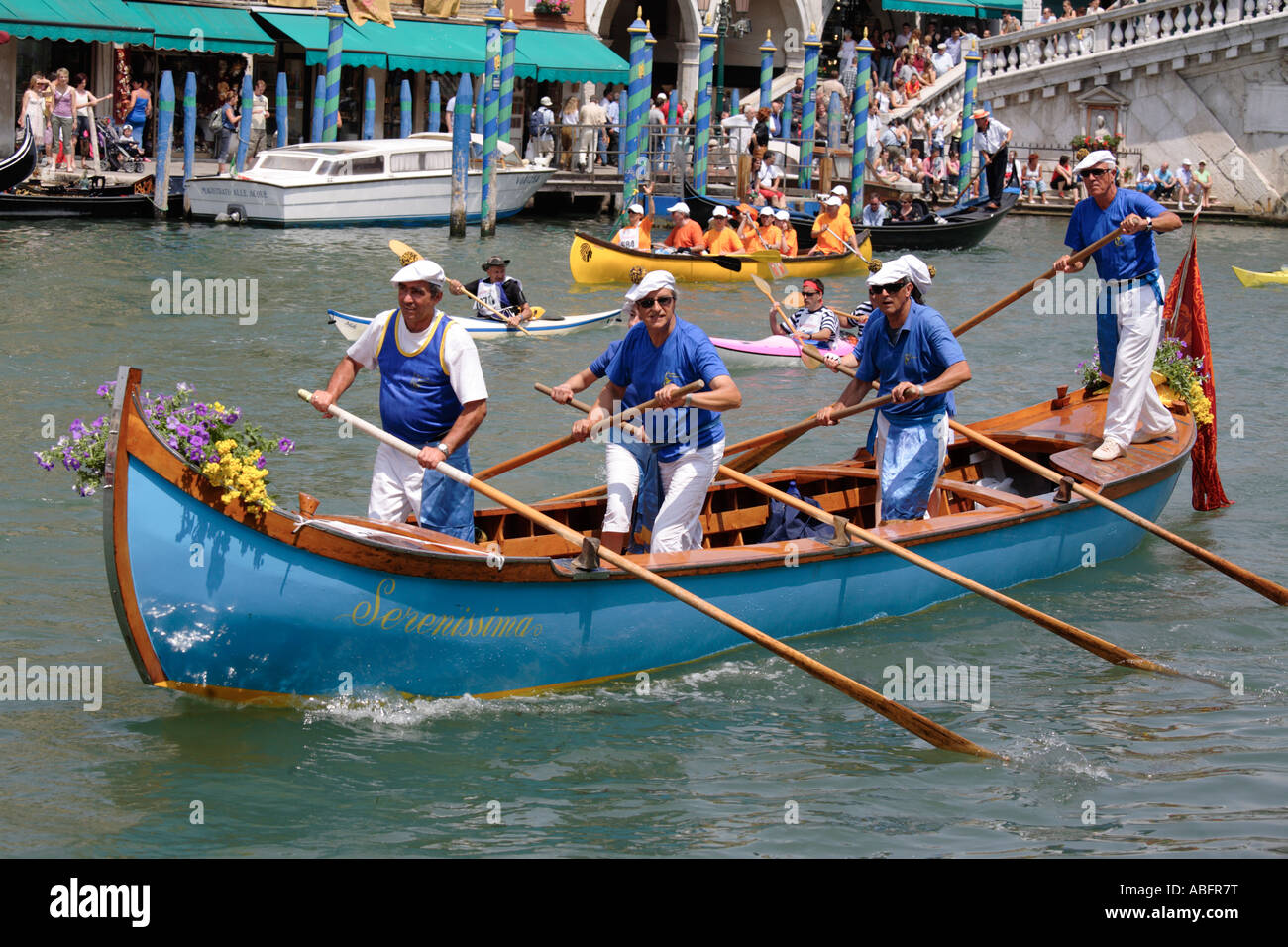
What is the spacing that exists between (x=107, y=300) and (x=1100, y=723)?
12.7m

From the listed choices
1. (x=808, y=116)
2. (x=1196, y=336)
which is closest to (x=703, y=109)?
(x=808, y=116)

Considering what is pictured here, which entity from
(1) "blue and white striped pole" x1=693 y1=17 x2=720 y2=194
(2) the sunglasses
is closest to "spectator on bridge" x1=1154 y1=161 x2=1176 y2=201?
(1) "blue and white striped pole" x1=693 y1=17 x2=720 y2=194

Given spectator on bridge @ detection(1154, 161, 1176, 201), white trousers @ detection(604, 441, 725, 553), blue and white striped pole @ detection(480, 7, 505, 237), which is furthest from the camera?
spectator on bridge @ detection(1154, 161, 1176, 201)

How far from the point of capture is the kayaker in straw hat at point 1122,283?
934cm

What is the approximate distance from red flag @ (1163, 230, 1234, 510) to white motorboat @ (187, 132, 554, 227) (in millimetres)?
15808

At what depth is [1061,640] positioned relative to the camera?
8.50 m

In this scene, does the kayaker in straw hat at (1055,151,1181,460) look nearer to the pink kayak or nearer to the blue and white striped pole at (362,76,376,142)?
the pink kayak

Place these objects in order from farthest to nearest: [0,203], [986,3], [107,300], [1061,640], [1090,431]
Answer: [986,3]
[0,203]
[107,300]
[1090,431]
[1061,640]

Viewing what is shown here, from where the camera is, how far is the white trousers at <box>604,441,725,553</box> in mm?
→ 7289

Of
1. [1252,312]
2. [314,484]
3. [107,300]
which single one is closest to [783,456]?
[314,484]

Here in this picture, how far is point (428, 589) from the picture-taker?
643 centimetres

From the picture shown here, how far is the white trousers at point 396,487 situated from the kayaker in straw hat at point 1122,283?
4.24m

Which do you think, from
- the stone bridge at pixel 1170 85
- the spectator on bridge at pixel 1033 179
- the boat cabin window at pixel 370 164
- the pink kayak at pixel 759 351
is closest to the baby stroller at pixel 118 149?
the boat cabin window at pixel 370 164
